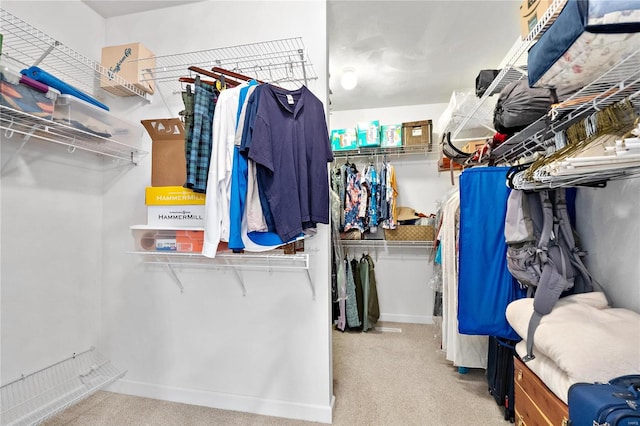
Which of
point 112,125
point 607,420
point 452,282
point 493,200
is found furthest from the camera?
point 452,282

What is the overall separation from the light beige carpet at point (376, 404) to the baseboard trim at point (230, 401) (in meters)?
0.03

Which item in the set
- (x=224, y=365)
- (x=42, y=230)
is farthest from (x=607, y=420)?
(x=42, y=230)

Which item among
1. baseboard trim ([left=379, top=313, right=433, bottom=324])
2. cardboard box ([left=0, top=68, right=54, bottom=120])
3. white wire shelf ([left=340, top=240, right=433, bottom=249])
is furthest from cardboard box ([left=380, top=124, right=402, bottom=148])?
cardboard box ([left=0, top=68, right=54, bottom=120])

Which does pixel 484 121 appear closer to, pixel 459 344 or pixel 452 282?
pixel 452 282

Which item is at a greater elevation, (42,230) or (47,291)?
(42,230)

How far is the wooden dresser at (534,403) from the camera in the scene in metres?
1.05

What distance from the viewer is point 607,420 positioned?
2.53ft

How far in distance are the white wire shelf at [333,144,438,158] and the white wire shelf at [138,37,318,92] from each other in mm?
1491

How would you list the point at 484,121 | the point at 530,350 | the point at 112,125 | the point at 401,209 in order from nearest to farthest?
the point at 530,350, the point at 112,125, the point at 484,121, the point at 401,209

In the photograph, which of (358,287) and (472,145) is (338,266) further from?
(472,145)

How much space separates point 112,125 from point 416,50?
2.27 m

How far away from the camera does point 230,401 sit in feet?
5.94

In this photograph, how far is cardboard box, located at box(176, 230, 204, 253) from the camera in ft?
5.39

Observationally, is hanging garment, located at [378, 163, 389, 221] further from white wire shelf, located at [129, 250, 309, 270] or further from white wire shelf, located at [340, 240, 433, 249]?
white wire shelf, located at [129, 250, 309, 270]
